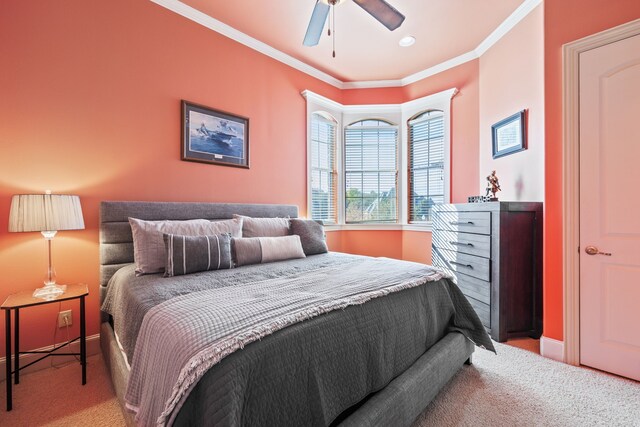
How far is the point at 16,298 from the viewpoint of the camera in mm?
1798

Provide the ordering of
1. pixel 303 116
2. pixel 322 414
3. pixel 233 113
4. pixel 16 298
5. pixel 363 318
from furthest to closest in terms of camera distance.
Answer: pixel 303 116
pixel 233 113
pixel 16 298
pixel 363 318
pixel 322 414

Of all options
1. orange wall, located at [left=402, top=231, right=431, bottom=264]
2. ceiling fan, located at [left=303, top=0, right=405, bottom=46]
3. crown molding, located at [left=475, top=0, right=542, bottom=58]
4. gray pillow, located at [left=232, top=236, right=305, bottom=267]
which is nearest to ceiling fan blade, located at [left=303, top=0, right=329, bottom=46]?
ceiling fan, located at [left=303, top=0, right=405, bottom=46]

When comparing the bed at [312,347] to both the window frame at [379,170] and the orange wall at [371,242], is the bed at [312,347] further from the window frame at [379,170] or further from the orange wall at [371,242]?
the window frame at [379,170]

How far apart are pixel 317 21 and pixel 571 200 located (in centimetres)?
238

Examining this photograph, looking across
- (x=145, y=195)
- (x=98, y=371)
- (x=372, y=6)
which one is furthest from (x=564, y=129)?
(x=98, y=371)

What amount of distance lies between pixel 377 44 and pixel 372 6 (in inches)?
53.2

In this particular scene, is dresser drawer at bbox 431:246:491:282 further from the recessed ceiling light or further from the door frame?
the recessed ceiling light

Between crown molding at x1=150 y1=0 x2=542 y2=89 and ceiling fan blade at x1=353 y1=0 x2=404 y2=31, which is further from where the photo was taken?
crown molding at x1=150 y1=0 x2=542 y2=89

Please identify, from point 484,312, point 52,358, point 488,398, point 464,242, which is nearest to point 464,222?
point 464,242

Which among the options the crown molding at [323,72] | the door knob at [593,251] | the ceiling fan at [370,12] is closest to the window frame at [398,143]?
the crown molding at [323,72]

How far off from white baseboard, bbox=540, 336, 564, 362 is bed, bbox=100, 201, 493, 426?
0.77 m

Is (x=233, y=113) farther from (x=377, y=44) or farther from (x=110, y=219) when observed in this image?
(x=377, y=44)

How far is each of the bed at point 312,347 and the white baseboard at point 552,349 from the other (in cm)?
77

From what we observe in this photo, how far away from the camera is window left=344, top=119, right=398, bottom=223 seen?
4406 mm
